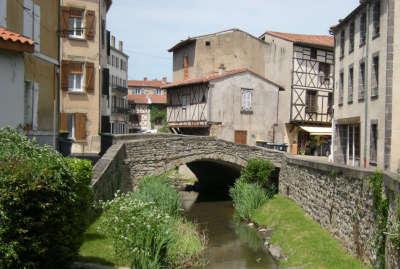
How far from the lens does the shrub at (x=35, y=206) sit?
6383mm

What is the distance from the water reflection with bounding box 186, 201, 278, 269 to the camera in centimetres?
1620

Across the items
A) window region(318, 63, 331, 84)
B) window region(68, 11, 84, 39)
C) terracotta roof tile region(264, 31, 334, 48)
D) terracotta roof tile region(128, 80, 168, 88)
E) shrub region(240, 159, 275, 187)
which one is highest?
terracotta roof tile region(128, 80, 168, 88)

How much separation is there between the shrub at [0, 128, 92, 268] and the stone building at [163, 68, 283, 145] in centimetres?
3015

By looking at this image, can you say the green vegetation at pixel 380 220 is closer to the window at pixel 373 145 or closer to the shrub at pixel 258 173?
the window at pixel 373 145

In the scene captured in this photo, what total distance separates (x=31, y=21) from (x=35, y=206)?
30.3ft

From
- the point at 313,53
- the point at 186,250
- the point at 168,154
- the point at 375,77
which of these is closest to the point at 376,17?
the point at 375,77

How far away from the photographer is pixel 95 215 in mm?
14203

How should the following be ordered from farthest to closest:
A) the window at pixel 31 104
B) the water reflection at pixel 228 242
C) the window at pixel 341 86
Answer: the window at pixel 341 86, the water reflection at pixel 228 242, the window at pixel 31 104

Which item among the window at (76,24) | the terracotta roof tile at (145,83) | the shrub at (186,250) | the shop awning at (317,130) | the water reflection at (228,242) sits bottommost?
the water reflection at (228,242)

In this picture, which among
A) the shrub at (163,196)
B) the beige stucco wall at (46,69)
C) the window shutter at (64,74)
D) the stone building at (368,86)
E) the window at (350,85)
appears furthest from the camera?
the window shutter at (64,74)

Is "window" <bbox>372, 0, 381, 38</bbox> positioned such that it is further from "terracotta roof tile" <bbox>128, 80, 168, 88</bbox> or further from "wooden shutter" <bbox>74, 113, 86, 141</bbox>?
"terracotta roof tile" <bbox>128, 80, 168, 88</bbox>

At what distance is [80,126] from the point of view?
29234mm

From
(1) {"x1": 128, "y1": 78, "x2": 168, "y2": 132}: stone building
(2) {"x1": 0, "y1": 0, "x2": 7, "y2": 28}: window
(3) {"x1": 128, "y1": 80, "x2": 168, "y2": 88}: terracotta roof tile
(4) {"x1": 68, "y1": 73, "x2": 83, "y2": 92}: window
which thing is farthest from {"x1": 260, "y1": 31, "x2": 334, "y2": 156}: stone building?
(3) {"x1": 128, "y1": 80, "x2": 168, "y2": 88}: terracotta roof tile

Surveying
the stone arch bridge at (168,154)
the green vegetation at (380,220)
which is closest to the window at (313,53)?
the stone arch bridge at (168,154)
